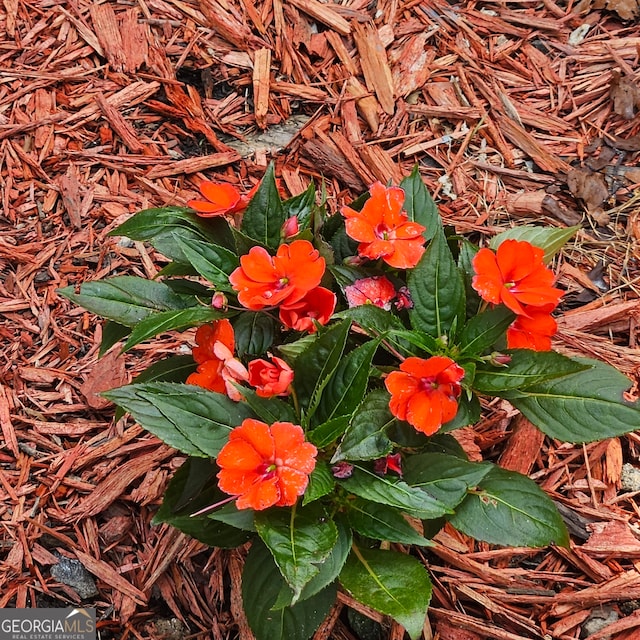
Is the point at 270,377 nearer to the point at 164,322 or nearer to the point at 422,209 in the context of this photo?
the point at 164,322

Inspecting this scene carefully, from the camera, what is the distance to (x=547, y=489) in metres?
2.65

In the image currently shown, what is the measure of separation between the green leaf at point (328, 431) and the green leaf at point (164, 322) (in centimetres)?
45

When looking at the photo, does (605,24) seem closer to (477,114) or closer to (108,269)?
(477,114)

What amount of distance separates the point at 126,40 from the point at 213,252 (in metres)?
2.19

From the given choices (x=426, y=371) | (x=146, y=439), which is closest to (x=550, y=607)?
(x=426, y=371)

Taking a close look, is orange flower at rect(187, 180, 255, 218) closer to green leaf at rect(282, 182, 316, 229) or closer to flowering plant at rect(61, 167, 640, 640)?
flowering plant at rect(61, 167, 640, 640)

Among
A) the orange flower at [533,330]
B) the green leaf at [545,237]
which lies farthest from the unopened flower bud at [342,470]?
the green leaf at [545,237]

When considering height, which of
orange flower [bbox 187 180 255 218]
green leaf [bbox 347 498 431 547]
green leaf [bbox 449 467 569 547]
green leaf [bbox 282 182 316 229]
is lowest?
green leaf [bbox 449 467 569 547]

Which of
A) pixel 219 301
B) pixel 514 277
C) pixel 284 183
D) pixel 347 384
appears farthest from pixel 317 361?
pixel 284 183

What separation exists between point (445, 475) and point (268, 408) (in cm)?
49

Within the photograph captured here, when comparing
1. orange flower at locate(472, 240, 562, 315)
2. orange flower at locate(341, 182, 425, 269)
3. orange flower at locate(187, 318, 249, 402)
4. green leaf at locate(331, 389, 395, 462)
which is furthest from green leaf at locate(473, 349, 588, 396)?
orange flower at locate(187, 318, 249, 402)

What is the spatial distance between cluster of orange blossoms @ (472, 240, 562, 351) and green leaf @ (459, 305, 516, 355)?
42 millimetres

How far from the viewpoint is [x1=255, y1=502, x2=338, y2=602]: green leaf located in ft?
5.33

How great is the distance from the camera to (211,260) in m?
2.10
